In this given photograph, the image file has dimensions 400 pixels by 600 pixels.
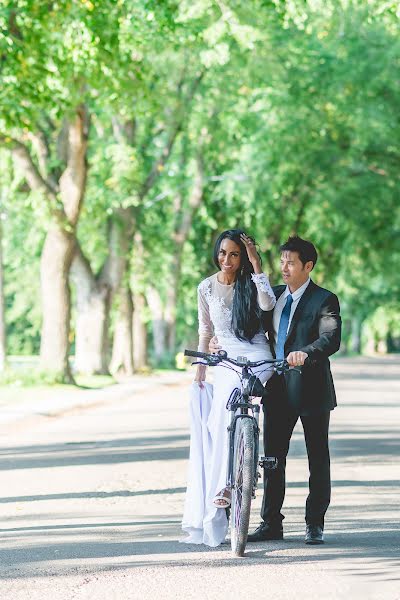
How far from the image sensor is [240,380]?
9.02 metres

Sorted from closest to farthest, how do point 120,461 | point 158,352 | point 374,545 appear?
point 374,545
point 120,461
point 158,352

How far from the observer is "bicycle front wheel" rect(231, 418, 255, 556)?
27.7ft

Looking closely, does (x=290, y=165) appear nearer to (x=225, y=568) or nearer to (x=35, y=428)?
(x=35, y=428)

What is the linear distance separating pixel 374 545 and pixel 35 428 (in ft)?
40.6

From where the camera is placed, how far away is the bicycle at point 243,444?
8469 mm

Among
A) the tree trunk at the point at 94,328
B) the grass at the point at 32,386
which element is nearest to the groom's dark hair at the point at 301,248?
the grass at the point at 32,386

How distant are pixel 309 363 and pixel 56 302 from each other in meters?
23.3

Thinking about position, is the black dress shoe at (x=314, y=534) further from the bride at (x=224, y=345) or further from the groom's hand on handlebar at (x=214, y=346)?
the groom's hand on handlebar at (x=214, y=346)

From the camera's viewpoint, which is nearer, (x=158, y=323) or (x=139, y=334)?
(x=139, y=334)

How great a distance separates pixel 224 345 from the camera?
9.14 metres

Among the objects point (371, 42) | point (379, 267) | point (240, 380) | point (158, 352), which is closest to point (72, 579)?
point (240, 380)

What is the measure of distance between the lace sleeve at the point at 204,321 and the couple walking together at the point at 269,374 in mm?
16

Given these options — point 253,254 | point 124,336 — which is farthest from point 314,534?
point 124,336

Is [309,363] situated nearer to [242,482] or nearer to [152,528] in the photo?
[242,482]
